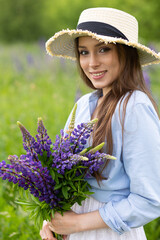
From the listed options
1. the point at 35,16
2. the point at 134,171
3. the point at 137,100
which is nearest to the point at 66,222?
the point at 134,171

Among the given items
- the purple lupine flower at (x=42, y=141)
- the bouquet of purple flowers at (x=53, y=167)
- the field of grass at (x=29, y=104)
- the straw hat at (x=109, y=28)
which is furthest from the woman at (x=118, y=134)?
the field of grass at (x=29, y=104)

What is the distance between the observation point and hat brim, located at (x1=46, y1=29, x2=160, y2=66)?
60.4 inches

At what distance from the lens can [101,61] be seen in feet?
5.44

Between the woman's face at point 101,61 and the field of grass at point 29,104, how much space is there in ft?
1.71

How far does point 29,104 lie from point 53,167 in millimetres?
4460

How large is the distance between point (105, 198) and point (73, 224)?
209mm

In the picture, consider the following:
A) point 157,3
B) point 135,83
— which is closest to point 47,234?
point 135,83

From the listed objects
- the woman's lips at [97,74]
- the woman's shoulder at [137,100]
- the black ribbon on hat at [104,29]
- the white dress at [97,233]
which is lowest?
the white dress at [97,233]

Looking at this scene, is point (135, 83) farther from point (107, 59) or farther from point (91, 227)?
point (91, 227)

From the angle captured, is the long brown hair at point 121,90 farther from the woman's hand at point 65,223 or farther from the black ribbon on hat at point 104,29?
the woman's hand at point 65,223

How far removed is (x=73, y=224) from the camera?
157 cm

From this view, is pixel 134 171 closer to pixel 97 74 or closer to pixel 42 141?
pixel 42 141

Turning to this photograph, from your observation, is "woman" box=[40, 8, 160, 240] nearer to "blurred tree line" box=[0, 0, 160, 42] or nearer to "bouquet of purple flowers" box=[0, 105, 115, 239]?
"bouquet of purple flowers" box=[0, 105, 115, 239]

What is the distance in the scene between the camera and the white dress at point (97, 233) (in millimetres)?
1612
